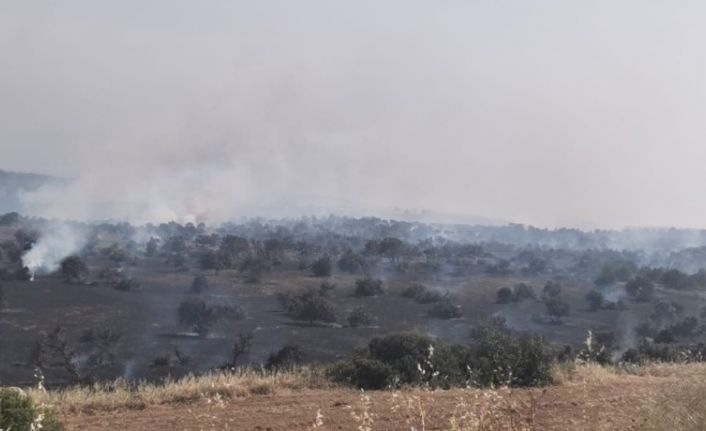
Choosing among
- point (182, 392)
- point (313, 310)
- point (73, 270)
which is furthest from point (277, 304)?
point (182, 392)

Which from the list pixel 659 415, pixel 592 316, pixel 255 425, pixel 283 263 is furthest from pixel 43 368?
pixel 283 263

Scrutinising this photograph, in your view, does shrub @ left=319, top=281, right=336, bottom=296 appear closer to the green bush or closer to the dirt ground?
the dirt ground

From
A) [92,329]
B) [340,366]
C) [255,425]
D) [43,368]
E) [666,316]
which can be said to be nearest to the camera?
[255,425]

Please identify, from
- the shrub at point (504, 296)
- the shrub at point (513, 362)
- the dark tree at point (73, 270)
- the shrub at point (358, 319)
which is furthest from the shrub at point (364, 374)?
the dark tree at point (73, 270)

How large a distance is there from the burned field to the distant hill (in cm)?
9986

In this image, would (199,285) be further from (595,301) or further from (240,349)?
(595,301)

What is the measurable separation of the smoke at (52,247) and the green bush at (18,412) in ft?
151

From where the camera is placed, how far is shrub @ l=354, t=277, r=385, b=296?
47.5 meters

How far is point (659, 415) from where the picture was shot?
22.1 ft

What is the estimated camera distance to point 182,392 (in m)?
11.1

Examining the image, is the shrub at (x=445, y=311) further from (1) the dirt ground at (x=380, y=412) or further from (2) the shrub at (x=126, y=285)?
(1) the dirt ground at (x=380, y=412)

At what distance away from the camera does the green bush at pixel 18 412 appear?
723 centimetres

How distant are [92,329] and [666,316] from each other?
3197 centimetres

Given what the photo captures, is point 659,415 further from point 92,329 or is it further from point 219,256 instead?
point 219,256
